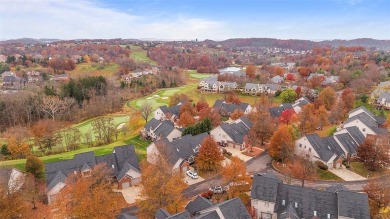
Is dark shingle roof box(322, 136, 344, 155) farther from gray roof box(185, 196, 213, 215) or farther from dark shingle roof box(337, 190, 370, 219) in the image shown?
gray roof box(185, 196, 213, 215)

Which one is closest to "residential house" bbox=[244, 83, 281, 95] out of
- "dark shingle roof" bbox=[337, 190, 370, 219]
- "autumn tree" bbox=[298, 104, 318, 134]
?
"autumn tree" bbox=[298, 104, 318, 134]

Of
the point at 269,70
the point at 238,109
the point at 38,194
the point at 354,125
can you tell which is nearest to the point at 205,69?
the point at 269,70

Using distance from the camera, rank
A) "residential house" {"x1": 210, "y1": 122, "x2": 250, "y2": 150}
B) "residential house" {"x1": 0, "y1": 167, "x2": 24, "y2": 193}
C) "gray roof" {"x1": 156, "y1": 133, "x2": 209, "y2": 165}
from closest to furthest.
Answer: "residential house" {"x1": 0, "y1": 167, "x2": 24, "y2": 193}, "gray roof" {"x1": 156, "y1": 133, "x2": 209, "y2": 165}, "residential house" {"x1": 210, "y1": 122, "x2": 250, "y2": 150}

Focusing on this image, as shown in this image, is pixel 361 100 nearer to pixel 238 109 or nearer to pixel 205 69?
pixel 238 109

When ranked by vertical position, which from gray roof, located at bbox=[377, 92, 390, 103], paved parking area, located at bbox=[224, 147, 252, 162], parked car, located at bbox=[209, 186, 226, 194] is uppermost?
gray roof, located at bbox=[377, 92, 390, 103]

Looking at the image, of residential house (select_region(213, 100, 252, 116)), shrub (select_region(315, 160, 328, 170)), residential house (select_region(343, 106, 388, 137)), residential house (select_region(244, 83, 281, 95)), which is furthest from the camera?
residential house (select_region(244, 83, 281, 95))

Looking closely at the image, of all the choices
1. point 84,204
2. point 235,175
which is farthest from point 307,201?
point 84,204

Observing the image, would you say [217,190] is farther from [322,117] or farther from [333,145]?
[322,117]
